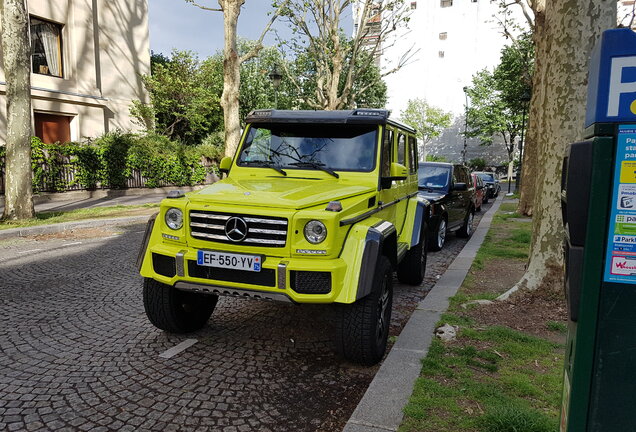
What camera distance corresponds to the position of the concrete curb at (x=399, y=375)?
2.83 meters

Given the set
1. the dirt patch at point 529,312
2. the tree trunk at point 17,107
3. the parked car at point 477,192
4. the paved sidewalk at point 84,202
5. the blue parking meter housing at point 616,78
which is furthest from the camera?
the parked car at point 477,192

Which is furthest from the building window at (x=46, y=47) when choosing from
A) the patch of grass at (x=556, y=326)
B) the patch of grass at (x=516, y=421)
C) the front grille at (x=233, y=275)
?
the patch of grass at (x=516, y=421)

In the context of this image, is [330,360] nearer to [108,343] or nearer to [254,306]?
[254,306]

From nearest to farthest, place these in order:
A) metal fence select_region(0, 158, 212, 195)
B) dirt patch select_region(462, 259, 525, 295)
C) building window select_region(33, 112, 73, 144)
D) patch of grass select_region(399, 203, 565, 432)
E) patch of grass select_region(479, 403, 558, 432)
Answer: patch of grass select_region(479, 403, 558, 432), patch of grass select_region(399, 203, 565, 432), dirt patch select_region(462, 259, 525, 295), metal fence select_region(0, 158, 212, 195), building window select_region(33, 112, 73, 144)

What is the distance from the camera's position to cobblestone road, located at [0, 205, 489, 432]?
304 centimetres

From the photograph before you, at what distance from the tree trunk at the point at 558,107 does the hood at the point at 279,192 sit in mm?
2319

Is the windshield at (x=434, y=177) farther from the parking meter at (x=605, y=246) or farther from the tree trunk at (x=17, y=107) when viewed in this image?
the tree trunk at (x=17, y=107)

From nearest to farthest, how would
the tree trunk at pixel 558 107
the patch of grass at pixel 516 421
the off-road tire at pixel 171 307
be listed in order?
the patch of grass at pixel 516 421, the off-road tire at pixel 171 307, the tree trunk at pixel 558 107

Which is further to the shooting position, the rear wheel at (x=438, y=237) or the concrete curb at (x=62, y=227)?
the concrete curb at (x=62, y=227)

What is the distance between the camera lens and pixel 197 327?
4.57 m

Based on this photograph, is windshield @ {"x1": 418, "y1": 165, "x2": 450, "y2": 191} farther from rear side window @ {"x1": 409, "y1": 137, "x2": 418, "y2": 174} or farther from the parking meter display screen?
the parking meter display screen

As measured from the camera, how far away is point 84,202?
16.4 metres

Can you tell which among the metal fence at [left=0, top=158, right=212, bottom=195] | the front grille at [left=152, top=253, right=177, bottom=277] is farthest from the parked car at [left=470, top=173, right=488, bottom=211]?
the metal fence at [left=0, top=158, right=212, bottom=195]

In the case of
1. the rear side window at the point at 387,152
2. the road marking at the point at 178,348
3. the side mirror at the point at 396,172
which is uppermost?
the rear side window at the point at 387,152
